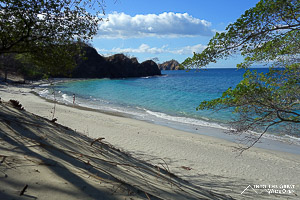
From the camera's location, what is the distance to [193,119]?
18.5 metres

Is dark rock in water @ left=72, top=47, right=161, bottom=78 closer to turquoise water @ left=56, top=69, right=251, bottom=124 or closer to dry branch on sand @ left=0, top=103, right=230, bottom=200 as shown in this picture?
turquoise water @ left=56, top=69, right=251, bottom=124

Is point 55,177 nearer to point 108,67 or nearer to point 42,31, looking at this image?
point 42,31

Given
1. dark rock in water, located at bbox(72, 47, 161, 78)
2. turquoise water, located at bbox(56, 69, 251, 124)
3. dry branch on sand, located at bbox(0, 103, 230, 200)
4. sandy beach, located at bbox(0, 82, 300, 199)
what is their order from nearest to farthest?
dry branch on sand, located at bbox(0, 103, 230, 200), sandy beach, located at bbox(0, 82, 300, 199), turquoise water, located at bbox(56, 69, 251, 124), dark rock in water, located at bbox(72, 47, 161, 78)

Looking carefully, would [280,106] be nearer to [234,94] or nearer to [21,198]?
[234,94]

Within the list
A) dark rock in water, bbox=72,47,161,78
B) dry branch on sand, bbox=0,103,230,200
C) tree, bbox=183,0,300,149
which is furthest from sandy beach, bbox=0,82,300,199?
dark rock in water, bbox=72,47,161,78

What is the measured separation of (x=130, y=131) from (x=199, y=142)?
3.94m

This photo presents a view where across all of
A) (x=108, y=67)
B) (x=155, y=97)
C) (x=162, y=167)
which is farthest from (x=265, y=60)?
(x=108, y=67)

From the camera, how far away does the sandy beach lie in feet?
7.90

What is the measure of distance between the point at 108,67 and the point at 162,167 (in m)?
82.3

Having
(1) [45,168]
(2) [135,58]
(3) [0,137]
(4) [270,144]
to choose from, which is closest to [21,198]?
(1) [45,168]

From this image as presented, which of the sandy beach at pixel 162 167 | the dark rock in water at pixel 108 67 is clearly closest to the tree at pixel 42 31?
the sandy beach at pixel 162 167

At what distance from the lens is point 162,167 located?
284 inches

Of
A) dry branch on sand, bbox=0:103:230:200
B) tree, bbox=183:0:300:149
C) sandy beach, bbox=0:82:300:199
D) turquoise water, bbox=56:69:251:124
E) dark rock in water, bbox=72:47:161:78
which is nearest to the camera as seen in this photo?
dry branch on sand, bbox=0:103:230:200

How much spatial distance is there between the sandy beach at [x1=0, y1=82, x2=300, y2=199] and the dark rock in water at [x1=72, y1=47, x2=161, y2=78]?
70658 mm
